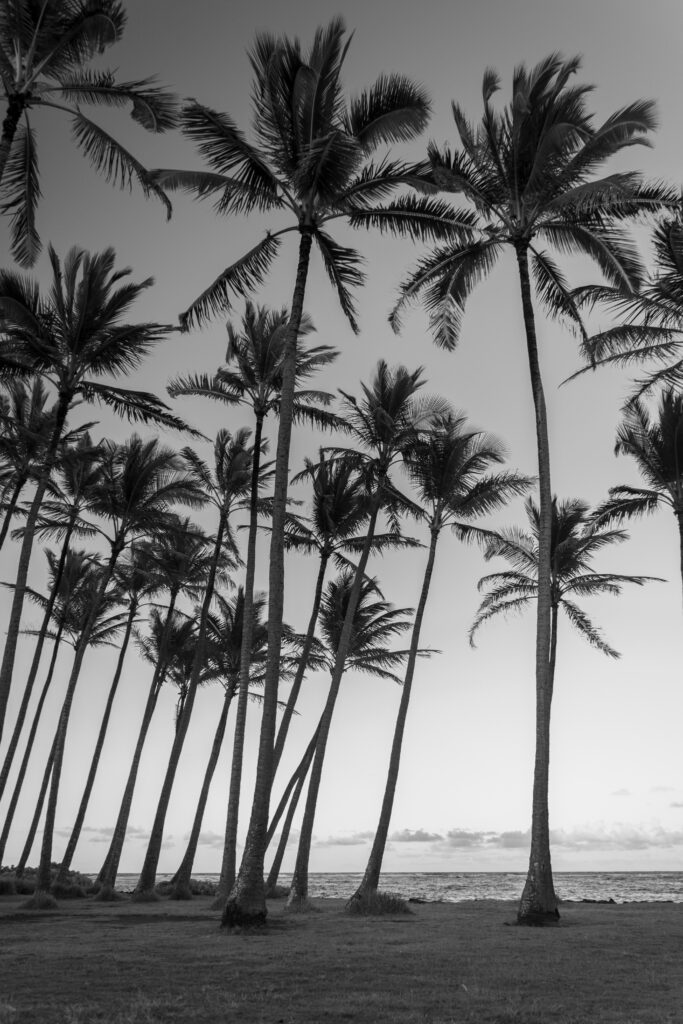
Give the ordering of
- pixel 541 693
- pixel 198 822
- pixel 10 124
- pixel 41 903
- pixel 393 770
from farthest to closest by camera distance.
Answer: pixel 198 822
pixel 393 770
pixel 41 903
pixel 541 693
pixel 10 124

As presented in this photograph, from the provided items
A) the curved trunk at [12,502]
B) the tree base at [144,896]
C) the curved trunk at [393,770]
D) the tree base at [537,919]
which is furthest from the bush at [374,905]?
the curved trunk at [12,502]

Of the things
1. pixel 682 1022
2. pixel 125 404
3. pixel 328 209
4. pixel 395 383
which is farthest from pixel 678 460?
pixel 682 1022

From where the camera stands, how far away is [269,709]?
1373 centimetres

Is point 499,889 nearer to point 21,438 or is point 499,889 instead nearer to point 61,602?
point 61,602

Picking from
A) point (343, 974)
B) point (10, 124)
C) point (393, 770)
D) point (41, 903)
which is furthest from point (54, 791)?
point (10, 124)

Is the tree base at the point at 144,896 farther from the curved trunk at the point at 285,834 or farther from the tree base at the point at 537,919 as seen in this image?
the tree base at the point at 537,919

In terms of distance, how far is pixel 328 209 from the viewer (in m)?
16.4

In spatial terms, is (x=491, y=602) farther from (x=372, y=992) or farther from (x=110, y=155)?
(x=372, y=992)

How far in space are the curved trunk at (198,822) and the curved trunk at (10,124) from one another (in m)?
Answer: 22.7

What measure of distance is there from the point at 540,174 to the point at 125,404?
34.8ft

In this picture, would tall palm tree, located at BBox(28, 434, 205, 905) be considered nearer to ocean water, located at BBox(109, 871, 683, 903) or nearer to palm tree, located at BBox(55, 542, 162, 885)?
palm tree, located at BBox(55, 542, 162, 885)

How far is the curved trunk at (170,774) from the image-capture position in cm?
2473

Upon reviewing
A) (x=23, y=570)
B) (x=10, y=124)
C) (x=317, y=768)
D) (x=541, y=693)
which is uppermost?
(x=10, y=124)

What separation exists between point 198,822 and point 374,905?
487 inches
